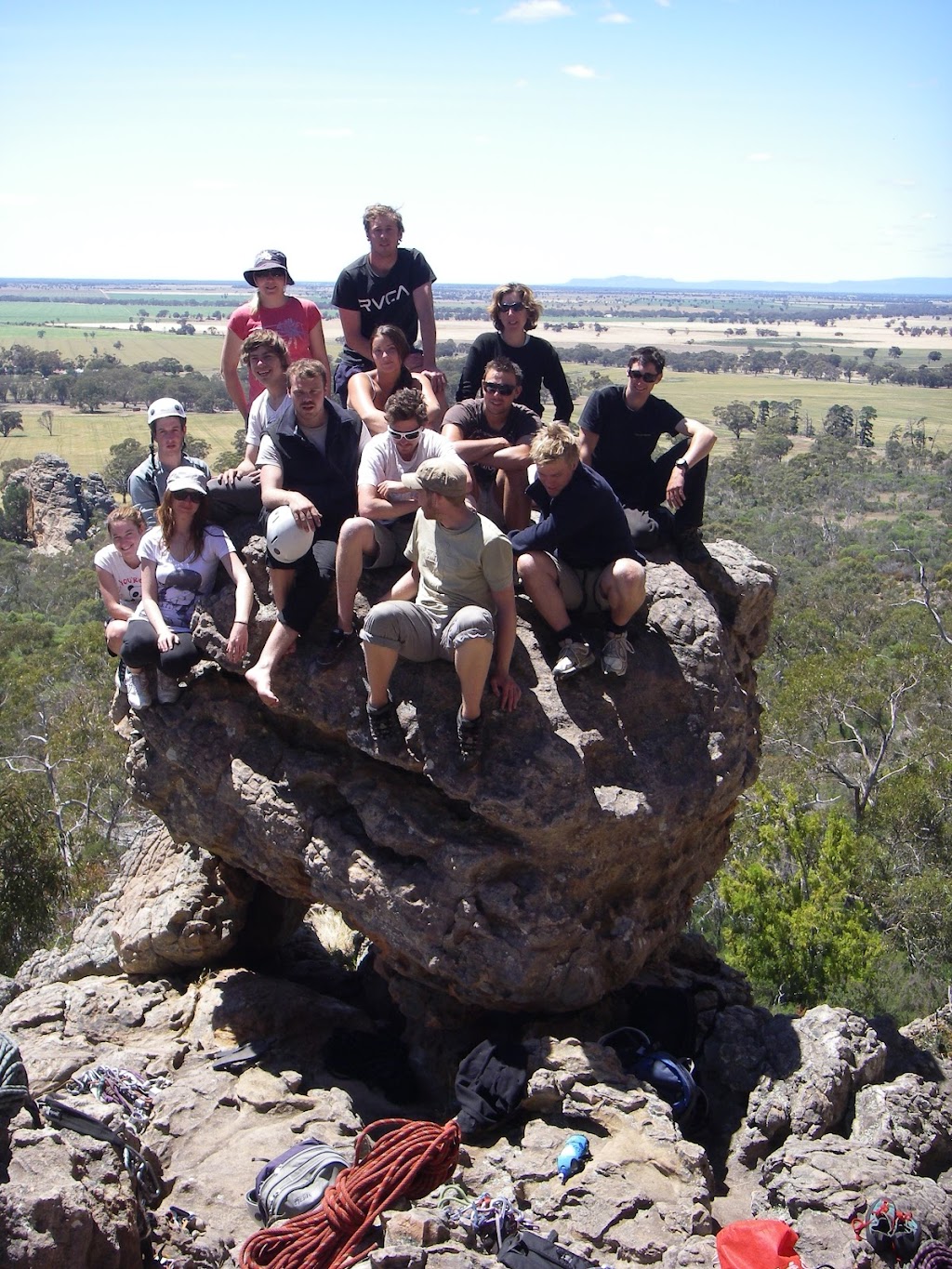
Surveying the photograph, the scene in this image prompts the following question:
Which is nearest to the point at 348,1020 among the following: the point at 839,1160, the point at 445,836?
the point at 445,836

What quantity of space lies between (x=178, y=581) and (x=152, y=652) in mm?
536

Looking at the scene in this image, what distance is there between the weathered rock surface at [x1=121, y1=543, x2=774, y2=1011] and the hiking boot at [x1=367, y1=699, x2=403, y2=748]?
119 millimetres

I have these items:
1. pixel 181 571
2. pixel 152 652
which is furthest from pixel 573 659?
pixel 152 652

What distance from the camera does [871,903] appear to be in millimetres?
16656

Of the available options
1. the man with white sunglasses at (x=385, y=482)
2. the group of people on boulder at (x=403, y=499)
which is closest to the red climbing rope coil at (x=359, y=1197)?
the group of people on boulder at (x=403, y=499)

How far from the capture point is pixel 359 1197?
5520 millimetres

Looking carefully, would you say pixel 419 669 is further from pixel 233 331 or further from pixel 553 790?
pixel 233 331

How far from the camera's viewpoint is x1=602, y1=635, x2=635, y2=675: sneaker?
704 centimetres

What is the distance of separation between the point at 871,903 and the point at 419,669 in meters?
12.4

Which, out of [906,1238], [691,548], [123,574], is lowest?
[906,1238]

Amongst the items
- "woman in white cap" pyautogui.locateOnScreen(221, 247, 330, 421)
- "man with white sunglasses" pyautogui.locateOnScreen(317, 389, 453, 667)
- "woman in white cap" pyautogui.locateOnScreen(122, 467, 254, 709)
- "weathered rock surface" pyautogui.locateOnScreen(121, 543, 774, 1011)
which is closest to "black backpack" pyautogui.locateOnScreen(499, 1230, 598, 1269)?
"weathered rock surface" pyautogui.locateOnScreen(121, 543, 774, 1011)

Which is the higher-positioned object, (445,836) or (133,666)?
(133,666)

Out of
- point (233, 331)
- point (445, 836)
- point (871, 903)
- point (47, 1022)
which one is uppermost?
point (233, 331)

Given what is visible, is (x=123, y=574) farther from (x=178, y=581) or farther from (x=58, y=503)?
(x=58, y=503)
